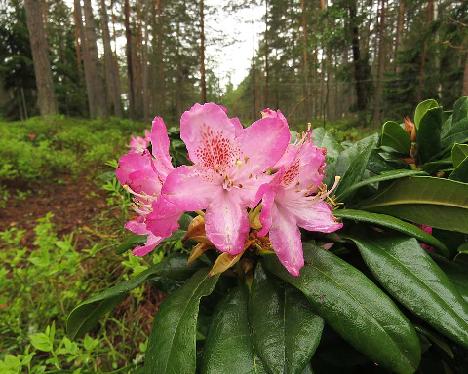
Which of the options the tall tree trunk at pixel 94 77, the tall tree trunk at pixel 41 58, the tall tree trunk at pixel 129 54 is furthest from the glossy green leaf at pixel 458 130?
the tall tree trunk at pixel 129 54

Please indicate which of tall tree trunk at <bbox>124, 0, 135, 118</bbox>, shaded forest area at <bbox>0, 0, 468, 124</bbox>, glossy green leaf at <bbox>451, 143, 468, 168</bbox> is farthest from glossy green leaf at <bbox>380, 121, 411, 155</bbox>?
tall tree trunk at <bbox>124, 0, 135, 118</bbox>

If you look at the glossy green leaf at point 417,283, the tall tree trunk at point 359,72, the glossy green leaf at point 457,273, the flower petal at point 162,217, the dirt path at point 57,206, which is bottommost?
the dirt path at point 57,206

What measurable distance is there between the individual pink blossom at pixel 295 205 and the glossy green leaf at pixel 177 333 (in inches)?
8.2

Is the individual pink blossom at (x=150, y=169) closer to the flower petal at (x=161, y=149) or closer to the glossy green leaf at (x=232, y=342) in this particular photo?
the flower petal at (x=161, y=149)

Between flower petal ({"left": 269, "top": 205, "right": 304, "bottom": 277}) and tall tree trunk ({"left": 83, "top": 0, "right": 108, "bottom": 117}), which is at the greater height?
tall tree trunk ({"left": 83, "top": 0, "right": 108, "bottom": 117})

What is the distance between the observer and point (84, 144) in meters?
8.39

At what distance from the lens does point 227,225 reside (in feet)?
2.70

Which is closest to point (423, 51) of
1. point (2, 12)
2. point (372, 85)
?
point (372, 85)

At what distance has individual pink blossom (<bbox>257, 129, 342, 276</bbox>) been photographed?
834 millimetres

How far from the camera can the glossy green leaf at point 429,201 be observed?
3.03 feet

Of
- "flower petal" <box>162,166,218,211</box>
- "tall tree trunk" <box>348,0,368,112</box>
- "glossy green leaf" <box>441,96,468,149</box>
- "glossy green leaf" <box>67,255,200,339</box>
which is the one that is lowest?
"glossy green leaf" <box>67,255,200,339</box>

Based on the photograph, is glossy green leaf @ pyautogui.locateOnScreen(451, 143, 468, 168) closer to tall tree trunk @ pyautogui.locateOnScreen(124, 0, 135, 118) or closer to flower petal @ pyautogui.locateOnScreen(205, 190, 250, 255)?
flower petal @ pyautogui.locateOnScreen(205, 190, 250, 255)

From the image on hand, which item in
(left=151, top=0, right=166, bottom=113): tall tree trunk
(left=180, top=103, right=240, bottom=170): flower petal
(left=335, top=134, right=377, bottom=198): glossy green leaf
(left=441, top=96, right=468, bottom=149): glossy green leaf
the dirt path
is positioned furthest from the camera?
(left=151, top=0, right=166, bottom=113): tall tree trunk

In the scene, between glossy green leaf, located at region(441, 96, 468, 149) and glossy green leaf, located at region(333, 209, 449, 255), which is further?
glossy green leaf, located at region(441, 96, 468, 149)
